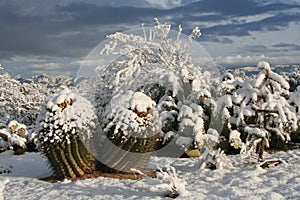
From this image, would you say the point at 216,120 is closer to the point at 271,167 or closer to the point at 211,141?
the point at 211,141

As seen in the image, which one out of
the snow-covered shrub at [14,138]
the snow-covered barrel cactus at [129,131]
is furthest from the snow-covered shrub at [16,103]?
the snow-covered barrel cactus at [129,131]

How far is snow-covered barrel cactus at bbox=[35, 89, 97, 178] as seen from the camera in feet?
21.6

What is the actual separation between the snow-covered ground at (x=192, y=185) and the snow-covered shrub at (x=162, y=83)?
0.97 m

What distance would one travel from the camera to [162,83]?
37.3ft

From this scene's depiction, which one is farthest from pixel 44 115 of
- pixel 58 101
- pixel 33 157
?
pixel 33 157

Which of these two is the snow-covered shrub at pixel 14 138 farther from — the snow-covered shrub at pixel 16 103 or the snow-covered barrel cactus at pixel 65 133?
the snow-covered barrel cactus at pixel 65 133

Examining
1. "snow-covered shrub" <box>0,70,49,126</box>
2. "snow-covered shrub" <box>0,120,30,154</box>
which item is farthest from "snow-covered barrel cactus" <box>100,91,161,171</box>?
"snow-covered shrub" <box>0,70,49,126</box>

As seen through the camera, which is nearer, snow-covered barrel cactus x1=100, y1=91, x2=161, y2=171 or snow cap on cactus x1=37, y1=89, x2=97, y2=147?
snow cap on cactus x1=37, y1=89, x2=97, y2=147

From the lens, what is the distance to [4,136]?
37.3ft

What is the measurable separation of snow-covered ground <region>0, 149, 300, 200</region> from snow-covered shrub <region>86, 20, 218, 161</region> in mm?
971

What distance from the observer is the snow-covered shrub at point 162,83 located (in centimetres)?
916

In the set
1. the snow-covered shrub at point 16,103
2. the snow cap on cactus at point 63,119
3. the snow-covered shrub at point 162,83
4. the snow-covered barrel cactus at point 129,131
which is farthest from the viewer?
the snow-covered shrub at point 16,103

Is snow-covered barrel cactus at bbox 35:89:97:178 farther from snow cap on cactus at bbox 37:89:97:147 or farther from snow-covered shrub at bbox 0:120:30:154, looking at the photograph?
snow-covered shrub at bbox 0:120:30:154

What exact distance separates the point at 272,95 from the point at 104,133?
3.18m
